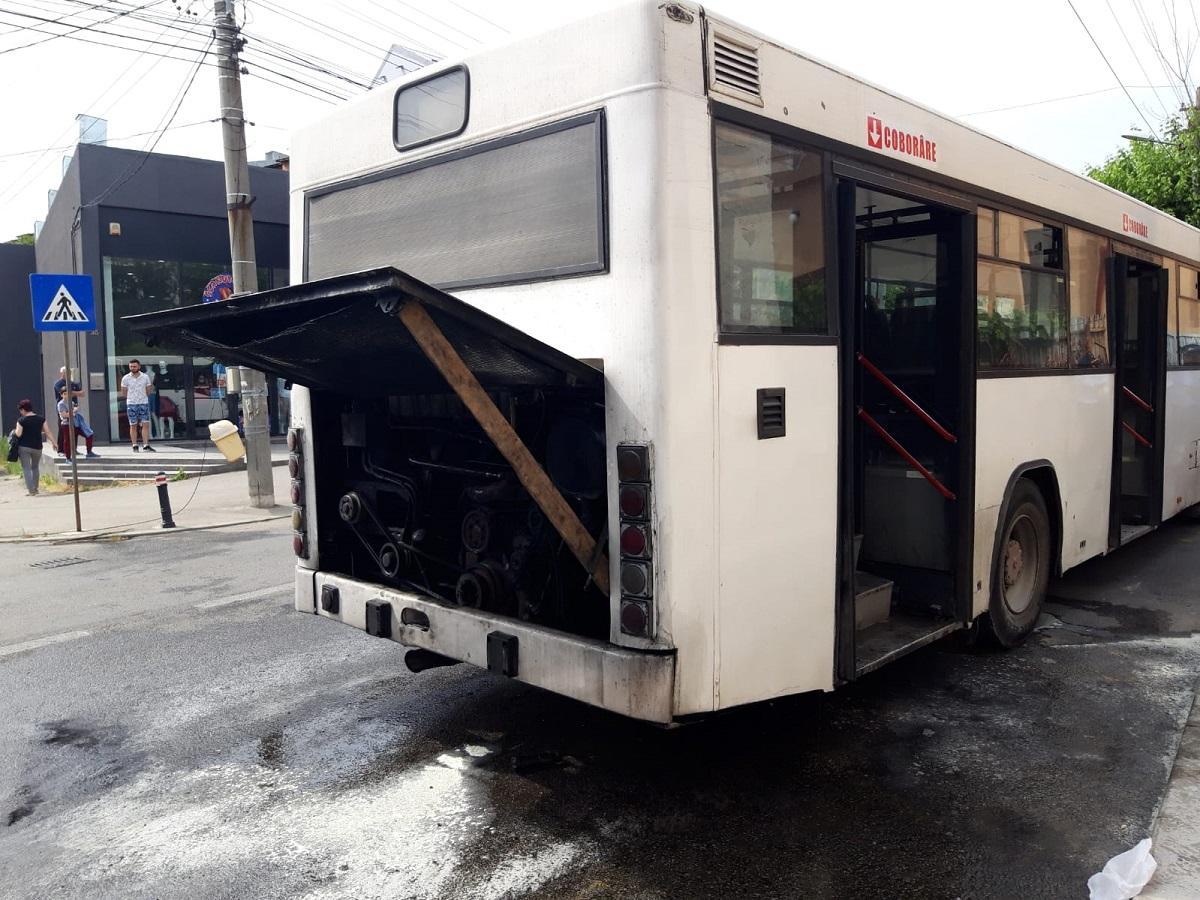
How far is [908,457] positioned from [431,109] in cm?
312

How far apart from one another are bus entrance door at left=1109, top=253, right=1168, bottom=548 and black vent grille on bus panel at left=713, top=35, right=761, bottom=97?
5.47 metres

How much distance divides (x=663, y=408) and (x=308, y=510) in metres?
2.50

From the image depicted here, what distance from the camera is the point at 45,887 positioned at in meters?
3.54

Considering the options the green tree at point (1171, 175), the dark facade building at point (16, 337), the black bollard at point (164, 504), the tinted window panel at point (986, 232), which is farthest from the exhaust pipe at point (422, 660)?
the dark facade building at point (16, 337)

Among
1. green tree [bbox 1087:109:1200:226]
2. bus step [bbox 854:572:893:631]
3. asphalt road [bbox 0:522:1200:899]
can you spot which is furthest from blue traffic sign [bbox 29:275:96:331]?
green tree [bbox 1087:109:1200:226]

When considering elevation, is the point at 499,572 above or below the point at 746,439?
below

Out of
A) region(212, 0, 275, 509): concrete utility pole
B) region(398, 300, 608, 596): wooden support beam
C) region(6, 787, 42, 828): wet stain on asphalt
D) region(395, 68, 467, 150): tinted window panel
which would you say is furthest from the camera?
region(212, 0, 275, 509): concrete utility pole

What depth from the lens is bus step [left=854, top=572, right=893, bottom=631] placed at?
5.07 meters

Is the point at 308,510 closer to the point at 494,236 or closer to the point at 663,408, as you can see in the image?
the point at 494,236

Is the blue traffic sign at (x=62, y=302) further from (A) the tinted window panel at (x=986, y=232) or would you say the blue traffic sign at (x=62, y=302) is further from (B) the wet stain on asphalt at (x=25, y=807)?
(A) the tinted window panel at (x=986, y=232)

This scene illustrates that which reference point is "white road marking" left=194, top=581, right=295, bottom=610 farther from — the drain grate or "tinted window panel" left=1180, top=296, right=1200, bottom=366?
"tinted window panel" left=1180, top=296, right=1200, bottom=366

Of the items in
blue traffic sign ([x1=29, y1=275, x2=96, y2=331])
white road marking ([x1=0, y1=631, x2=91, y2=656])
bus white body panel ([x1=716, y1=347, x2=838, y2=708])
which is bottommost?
white road marking ([x1=0, y1=631, x2=91, y2=656])

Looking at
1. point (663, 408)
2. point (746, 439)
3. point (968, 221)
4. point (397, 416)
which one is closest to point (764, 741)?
point (746, 439)

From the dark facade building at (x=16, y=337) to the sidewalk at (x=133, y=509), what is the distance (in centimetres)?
1356
